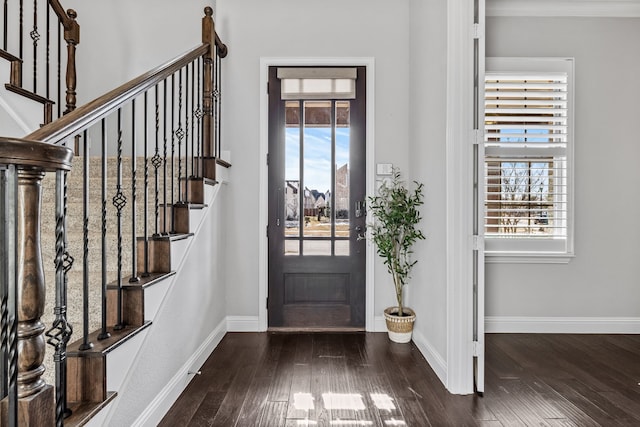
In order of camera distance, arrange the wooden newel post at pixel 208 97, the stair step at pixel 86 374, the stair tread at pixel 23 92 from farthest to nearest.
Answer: the wooden newel post at pixel 208 97 → the stair tread at pixel 23 92 → the stair step at pixel 86 374

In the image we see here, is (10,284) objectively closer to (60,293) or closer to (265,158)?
(60,293)

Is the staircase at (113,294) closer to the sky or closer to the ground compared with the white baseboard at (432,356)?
closer to the sky

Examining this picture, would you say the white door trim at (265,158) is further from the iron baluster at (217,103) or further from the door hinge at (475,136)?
the door hinge at (475,136)

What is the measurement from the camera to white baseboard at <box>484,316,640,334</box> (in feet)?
10.8

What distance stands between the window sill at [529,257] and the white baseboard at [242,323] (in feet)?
7.01

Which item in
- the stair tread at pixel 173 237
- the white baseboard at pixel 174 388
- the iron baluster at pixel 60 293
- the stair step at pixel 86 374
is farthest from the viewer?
the stair tread at pixel 173 237

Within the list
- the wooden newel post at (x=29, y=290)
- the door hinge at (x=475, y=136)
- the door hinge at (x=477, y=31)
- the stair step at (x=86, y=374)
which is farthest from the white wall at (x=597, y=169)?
the wooden newel post at (x=29, y=290)

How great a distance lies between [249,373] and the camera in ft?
8.14

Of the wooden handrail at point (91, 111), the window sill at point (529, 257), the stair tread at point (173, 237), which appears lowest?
the window sill at point (529, 257)

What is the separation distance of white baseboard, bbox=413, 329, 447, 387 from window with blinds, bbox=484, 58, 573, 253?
1.05 m

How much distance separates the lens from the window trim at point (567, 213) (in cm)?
326

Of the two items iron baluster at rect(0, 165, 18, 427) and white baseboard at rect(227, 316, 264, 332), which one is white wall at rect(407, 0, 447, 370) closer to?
white baseboard at rect(227, 316, 264, 332)

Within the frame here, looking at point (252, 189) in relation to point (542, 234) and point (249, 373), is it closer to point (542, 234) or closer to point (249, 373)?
point (249, 373)

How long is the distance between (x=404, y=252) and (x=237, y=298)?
1536 millimetres
